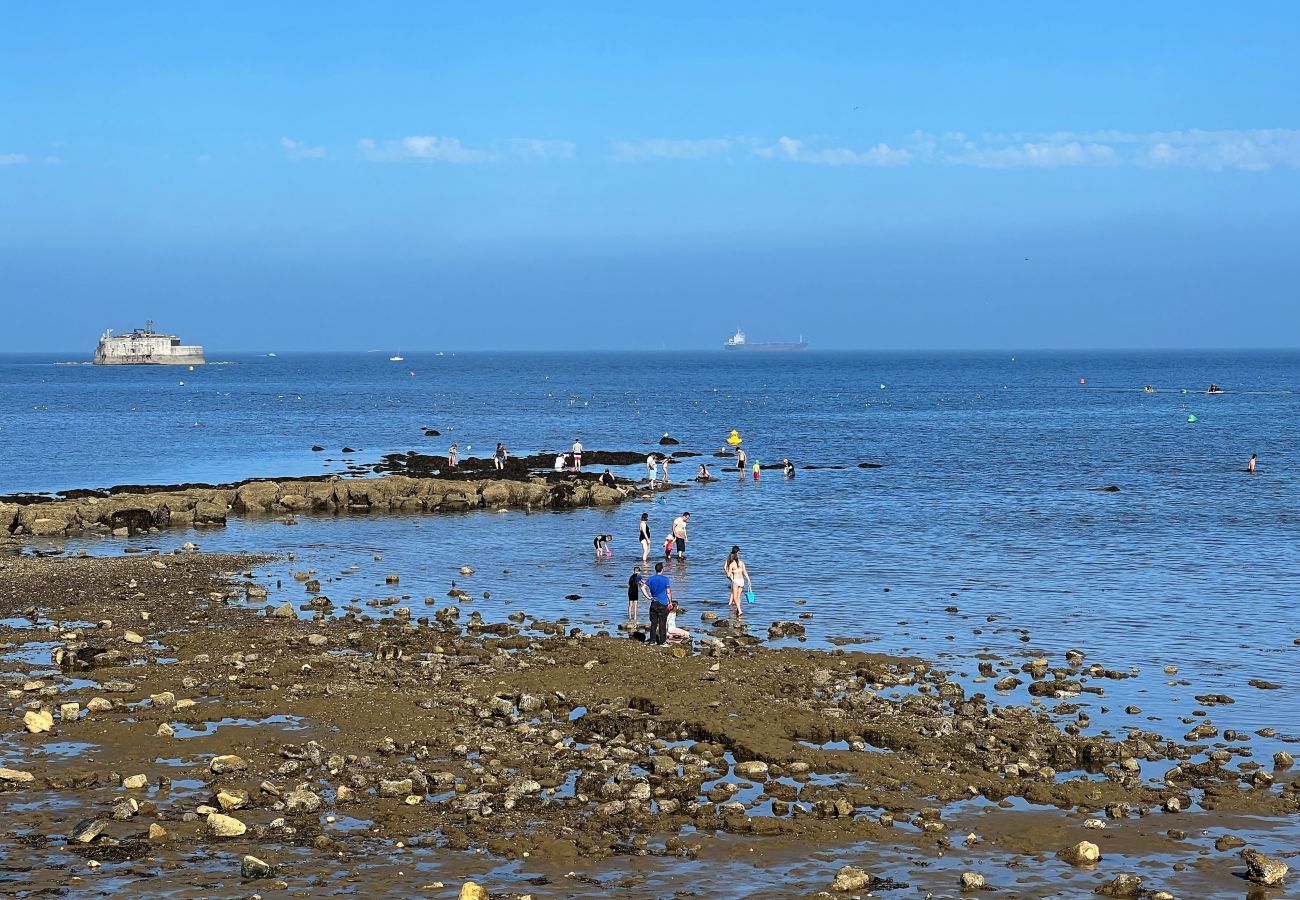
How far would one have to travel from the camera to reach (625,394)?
587 feet

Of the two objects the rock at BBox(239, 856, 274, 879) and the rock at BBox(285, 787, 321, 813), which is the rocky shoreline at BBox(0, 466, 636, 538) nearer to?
the rock at BBox(285, 787, 321, 813)

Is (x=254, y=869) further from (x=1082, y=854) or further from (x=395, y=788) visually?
(x=1082, y=854)

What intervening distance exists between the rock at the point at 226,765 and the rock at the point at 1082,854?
1094cm

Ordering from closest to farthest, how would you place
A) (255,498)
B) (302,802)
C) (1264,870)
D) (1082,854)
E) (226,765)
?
1. (1264,870)
2. (1082,854)
3. (302,802)
4. (226,765)
5. (255,498)

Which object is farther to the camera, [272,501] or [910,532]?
[272,501]

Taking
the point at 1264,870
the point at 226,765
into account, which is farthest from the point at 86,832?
the point at 1264,870

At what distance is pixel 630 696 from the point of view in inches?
878

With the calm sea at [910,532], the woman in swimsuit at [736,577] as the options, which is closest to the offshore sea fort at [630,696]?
the calm sea at [910,532]

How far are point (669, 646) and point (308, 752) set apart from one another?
9429mm

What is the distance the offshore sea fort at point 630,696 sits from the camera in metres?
15.7

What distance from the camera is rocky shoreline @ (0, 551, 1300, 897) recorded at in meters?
→ 15.7

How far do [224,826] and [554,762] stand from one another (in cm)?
471

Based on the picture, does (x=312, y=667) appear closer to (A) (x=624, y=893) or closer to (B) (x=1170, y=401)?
(A) (x=624, y=893)

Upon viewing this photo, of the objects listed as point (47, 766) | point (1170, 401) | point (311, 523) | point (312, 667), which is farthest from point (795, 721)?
point (1170, 401)
